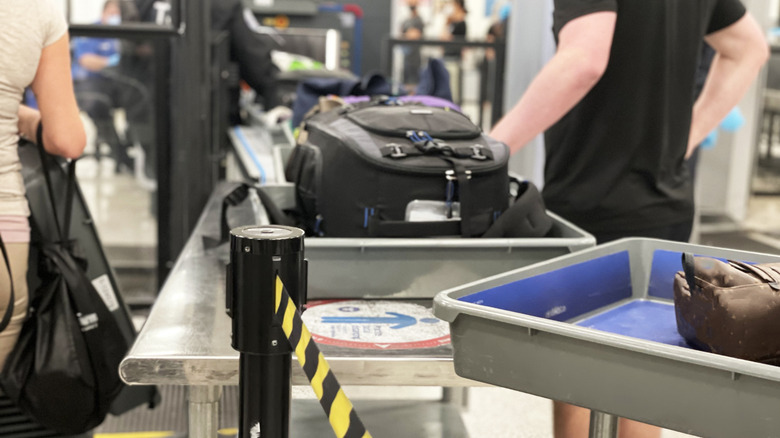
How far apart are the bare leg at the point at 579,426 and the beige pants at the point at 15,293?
998 mm

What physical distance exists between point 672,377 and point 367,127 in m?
0.74

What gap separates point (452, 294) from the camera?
0.87 metres

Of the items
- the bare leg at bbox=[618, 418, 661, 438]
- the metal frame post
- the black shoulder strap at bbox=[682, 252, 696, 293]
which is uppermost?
the black shoulder strap at bbox=[682, 252, 696, 293]

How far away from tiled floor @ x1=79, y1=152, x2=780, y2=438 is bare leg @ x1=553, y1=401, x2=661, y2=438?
87cm

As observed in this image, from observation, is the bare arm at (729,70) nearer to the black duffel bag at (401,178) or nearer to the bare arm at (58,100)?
the black duffel bag at (401,178)

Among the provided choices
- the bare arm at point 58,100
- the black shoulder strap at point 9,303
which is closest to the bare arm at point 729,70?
the bare arm at point 58,100

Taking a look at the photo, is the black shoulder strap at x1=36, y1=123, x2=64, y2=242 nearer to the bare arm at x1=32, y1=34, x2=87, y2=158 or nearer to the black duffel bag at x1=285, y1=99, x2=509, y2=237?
the bare arm at x1=32, y1=34, x2=87, y2=158

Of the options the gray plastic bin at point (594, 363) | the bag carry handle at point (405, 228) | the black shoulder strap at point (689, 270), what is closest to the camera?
the gray plastic bin at point (594, 363)

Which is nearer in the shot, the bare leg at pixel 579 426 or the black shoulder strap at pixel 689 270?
the black shoulder strap at pixel 689 270

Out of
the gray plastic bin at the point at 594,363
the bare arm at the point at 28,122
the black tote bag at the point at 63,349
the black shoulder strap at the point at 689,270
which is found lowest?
the black tote bag at the point at 63,349

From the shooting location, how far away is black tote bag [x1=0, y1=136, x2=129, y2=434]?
1534mm

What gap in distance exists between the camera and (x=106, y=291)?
68.6 inches

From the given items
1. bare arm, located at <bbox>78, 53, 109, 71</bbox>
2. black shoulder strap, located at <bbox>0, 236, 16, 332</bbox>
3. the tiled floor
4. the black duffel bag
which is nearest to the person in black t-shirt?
the black duffel bag

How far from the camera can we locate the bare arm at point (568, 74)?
1414mm
